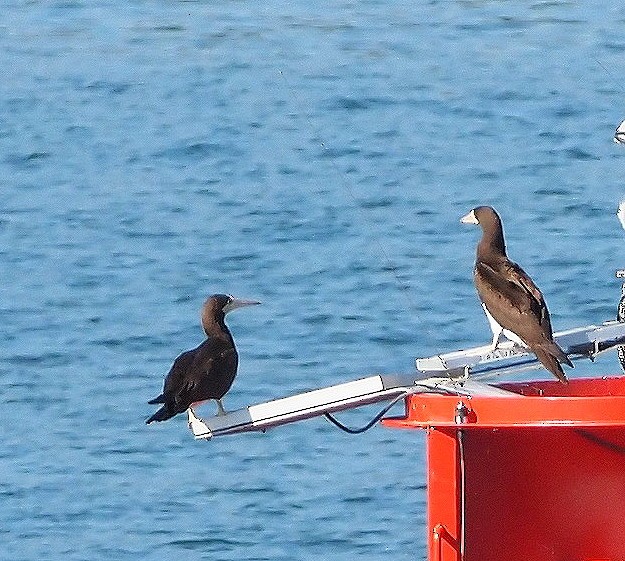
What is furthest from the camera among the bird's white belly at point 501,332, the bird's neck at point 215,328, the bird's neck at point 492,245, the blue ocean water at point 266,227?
the blue ocean water at point 266,227

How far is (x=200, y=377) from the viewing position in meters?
7.89

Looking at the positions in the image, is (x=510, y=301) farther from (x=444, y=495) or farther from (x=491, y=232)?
(x=444, y=495)

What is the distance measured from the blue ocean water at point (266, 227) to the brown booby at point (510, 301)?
3562 mm

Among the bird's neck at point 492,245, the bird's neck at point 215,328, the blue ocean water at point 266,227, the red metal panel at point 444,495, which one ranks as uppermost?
the bird's neck at point 492,245

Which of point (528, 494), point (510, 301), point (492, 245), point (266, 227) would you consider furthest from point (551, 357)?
point (266, 227)

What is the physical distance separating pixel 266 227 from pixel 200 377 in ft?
36.1

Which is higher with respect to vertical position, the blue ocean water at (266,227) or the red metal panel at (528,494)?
the red metal panel at (528,494)

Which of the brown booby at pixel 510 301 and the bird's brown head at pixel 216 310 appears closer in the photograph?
the brown booby at pixel 510 301

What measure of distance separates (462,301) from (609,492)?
8.51 meters

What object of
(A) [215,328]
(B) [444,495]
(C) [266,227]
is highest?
(A) [215,328]

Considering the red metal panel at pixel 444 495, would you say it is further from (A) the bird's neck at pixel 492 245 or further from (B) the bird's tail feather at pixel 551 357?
(A) the bird's neck at pixel 492 245

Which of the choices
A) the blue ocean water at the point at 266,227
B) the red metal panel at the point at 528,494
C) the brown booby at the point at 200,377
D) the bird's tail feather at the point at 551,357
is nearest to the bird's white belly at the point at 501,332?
the bird's tail feather at the point at 551,357

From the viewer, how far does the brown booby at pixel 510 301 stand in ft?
26.0

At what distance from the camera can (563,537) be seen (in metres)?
8.23
